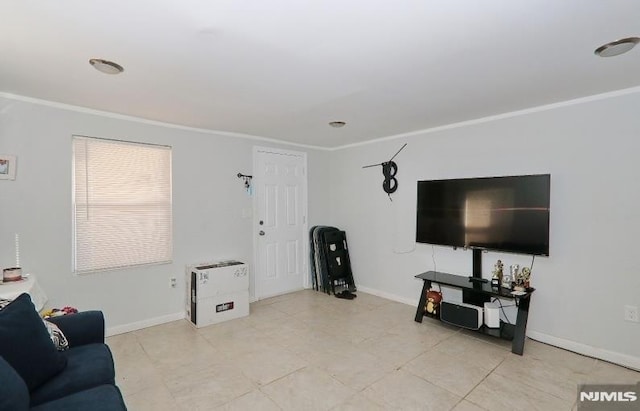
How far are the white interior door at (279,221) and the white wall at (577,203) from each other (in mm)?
1920

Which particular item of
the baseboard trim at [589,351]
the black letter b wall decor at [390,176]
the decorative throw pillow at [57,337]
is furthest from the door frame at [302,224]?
the baseboard trim at [589,351]

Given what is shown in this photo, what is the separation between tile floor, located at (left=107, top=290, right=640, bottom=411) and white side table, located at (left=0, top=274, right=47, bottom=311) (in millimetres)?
743

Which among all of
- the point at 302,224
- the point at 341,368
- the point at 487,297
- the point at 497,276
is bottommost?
the point at 341,368

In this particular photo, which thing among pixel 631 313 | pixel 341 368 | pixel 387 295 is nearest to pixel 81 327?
pixel 341 368

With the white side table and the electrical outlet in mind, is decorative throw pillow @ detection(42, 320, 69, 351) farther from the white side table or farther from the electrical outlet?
the electrical outlet

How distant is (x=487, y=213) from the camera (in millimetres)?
3135

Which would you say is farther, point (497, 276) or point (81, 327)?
point (497, 276)

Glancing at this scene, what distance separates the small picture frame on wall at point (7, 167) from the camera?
2.66m

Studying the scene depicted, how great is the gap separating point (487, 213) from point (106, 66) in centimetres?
340

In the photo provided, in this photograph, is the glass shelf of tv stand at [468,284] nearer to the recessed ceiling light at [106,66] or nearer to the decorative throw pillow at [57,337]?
the decorative throw pillow at [57,337]

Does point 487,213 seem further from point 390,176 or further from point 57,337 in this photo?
point 57,337

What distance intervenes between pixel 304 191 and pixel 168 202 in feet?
6.45

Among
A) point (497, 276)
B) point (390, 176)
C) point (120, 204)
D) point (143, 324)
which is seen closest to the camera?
point (497, 276)

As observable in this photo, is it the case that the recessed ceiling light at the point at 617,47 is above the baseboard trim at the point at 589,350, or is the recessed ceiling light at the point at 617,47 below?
above
